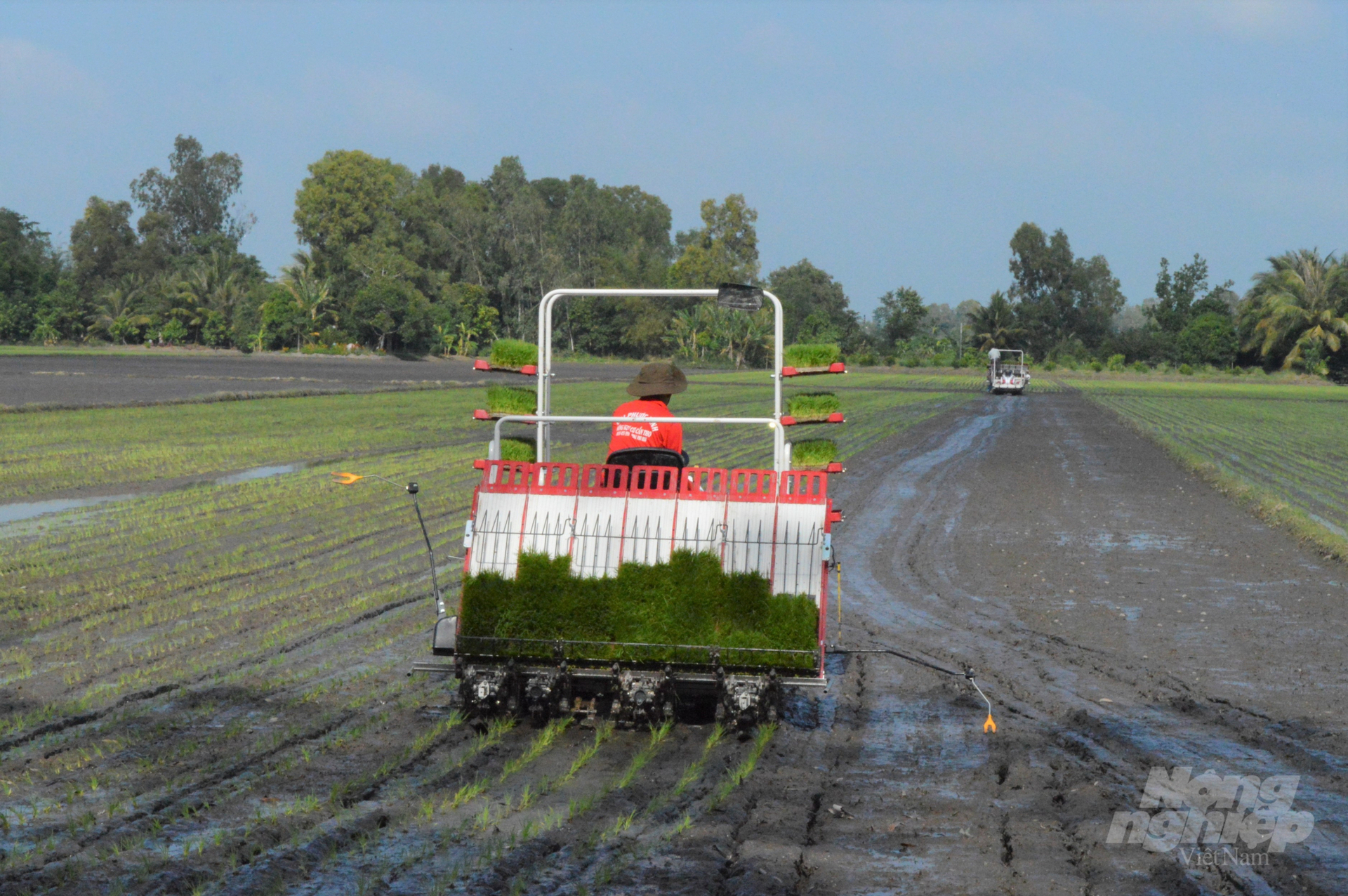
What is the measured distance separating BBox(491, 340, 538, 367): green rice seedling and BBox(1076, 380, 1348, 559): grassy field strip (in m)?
10.3

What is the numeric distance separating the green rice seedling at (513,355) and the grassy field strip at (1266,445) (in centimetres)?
1027

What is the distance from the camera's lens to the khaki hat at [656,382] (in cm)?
838

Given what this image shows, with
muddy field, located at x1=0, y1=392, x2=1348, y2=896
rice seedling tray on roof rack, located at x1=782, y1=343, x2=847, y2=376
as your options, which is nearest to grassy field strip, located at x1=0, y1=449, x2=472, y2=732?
muddy field, located at x1=0, y1=392, x2=1348, y2=896

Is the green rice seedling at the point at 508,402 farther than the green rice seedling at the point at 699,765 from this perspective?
Yes

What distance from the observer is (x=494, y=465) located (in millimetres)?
7941

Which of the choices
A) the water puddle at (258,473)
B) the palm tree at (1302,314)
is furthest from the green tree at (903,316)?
the water puddle at (258,473)

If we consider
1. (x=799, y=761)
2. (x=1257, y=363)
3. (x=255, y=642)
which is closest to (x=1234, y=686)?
(x=799, y=761)

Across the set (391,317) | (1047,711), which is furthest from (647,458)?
(391,317)

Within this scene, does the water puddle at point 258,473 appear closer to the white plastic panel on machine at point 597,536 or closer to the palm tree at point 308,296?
the white plastic panel on machine at point 597,536

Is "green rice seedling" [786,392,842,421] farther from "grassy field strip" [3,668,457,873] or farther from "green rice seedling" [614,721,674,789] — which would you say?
"grassy field strip" [3,668,457,873]

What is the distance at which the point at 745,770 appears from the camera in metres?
6.54

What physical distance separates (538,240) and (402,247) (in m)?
12.0

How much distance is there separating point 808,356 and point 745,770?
101 inches

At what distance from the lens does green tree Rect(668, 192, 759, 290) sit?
113 m
